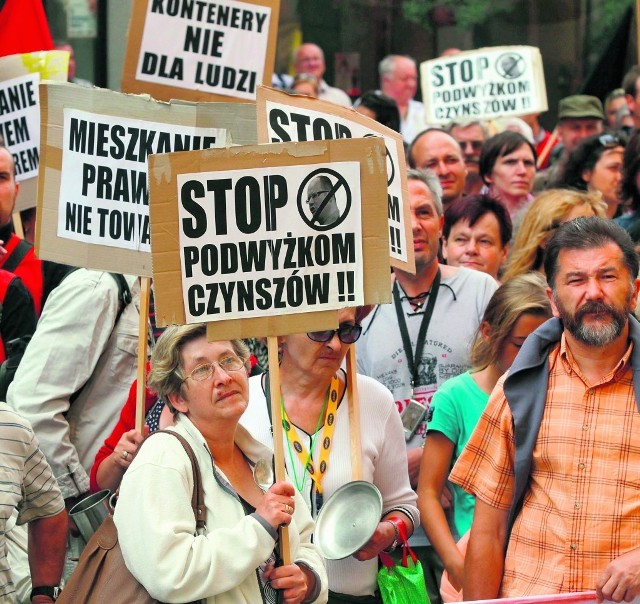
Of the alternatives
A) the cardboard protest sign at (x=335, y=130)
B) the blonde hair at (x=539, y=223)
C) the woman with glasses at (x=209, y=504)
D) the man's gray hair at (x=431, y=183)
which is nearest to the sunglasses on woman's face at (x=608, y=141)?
the blonde hair at (x=539, y=223)

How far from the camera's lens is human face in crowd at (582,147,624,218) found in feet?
29.3

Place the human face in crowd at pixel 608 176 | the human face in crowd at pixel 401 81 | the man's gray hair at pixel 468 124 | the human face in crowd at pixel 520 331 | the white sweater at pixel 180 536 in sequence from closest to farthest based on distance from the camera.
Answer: the white sweater at pixel 180 536
the human face in crowd at pixel 520 331
the human face in crowd at pixel 608 176
the man's gray hair at pixel 468 124
the human face in crowd at pixel 401 81

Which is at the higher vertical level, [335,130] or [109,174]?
[335,130]

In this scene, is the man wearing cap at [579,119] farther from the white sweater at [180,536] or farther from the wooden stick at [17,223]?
the white sweater at [180,536]

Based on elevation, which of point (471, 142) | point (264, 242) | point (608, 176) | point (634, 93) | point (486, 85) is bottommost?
point (264, 242)

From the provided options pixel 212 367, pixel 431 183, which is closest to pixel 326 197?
pixel 212 367

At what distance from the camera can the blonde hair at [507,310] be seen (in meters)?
5.90

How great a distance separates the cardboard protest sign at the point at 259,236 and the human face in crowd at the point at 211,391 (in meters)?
0.10

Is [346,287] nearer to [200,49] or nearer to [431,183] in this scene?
[431,183]

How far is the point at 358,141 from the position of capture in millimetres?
4918

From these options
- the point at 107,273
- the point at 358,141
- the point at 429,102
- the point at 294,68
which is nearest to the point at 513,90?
the point at 429,102

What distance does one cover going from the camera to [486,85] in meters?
11.6

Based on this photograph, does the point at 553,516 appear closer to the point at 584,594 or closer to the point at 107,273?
the point at 584,594

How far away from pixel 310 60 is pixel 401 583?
1023cm
